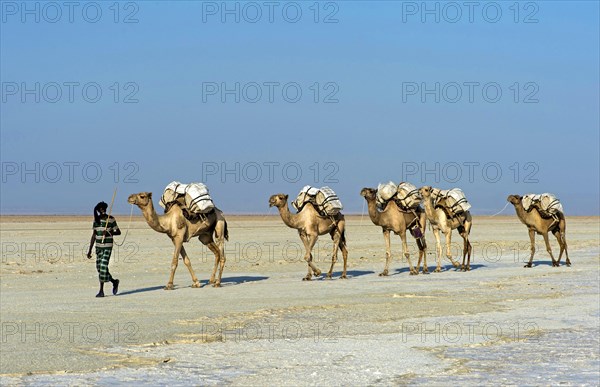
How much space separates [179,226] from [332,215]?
437cm

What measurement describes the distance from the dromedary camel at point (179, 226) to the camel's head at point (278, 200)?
126 centimetres

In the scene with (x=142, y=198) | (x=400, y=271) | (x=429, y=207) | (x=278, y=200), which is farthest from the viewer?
(x=400, y=271)

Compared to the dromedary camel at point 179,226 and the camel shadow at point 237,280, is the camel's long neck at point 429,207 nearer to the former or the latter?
the camel shadow at point 237,280

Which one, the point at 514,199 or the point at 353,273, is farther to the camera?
the point at 514,199

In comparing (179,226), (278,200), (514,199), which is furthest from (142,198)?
(514,199)

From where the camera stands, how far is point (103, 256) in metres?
20.1

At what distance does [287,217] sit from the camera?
951 inches

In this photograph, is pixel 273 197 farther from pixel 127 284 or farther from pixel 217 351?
pixel 217 351

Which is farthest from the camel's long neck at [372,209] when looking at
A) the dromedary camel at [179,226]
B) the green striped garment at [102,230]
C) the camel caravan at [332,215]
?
the green striped garment at [102,230]

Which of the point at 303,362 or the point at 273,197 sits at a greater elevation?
the point at 273,197

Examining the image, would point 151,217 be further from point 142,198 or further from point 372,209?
point 372,209

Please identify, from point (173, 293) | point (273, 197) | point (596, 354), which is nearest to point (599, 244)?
point (273, 197)

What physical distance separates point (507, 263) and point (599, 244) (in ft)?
50.2

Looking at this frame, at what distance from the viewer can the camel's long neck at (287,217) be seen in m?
23.9
